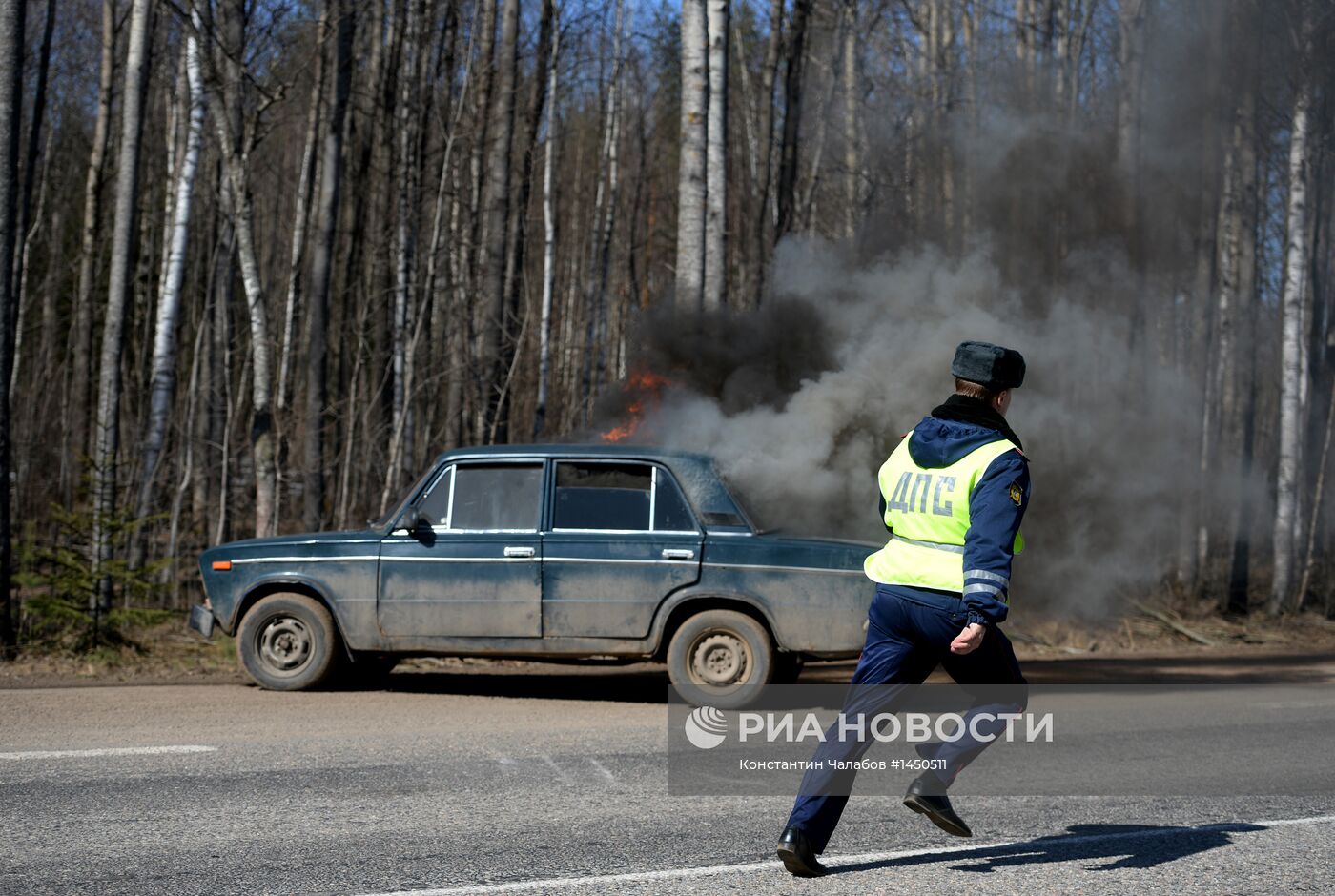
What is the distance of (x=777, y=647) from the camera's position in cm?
895

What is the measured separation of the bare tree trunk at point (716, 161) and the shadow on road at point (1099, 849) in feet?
33.6

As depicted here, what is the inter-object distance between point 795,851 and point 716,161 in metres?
12.1

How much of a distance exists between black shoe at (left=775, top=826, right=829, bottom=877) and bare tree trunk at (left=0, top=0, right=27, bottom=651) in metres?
8.22

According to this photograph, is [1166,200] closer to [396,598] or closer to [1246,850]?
[396,598]

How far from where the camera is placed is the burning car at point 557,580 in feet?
29.2

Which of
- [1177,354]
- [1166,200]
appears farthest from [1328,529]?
[1177,354]

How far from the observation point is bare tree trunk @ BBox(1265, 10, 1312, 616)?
18.3 meters

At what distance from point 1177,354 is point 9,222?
25.2 meters

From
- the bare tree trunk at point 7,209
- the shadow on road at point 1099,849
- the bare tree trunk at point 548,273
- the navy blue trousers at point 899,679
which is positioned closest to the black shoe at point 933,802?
the navy blue trousers at point 899,679

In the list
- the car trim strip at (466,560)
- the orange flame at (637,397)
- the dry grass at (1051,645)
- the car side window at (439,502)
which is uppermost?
the orange flame at (637,397)

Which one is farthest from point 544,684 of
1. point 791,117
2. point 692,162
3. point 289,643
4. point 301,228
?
point 791,117

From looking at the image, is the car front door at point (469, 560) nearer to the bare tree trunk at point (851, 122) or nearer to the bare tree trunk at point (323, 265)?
the bare tree trunk at point (323, 265)

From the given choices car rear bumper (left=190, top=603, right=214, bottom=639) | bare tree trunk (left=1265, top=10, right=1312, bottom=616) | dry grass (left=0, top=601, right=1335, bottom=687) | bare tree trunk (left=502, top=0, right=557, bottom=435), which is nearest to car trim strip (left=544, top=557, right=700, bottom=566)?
dry grass (left=0, top=601, right=1335, bottom=687)

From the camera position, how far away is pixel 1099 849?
5.23 meters
